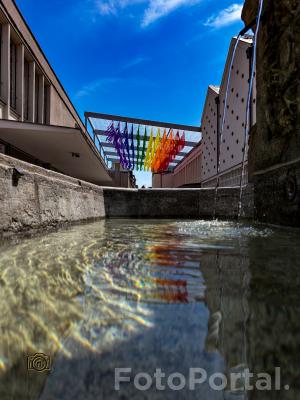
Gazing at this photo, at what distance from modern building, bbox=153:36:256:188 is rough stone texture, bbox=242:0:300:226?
3884 millimetres

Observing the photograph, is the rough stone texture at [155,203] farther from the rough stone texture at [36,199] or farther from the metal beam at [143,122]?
the metal beam at [143,122]

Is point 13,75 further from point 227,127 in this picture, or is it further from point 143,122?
point 143,122

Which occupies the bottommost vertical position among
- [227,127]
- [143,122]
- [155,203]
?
[155,203]

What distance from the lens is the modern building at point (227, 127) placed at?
12.6m

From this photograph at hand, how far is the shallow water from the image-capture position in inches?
24.1

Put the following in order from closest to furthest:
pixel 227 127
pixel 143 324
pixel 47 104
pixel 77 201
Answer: pixel 143 324 → pixel 77 201 → pixel 47 104 → pixel 227 127

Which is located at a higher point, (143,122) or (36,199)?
(143,122)

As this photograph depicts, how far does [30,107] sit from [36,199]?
30.9 feet

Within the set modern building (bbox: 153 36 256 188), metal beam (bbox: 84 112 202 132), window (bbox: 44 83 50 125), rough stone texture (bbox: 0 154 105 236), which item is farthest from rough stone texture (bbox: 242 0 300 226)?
metal beam (bbox: 84 112 202 132)

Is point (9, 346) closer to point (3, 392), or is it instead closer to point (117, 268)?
point (3, 392)

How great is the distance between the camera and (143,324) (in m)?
0.87

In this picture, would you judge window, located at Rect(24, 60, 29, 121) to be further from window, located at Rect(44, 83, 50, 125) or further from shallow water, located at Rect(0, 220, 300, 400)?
shallow water, located at Rect(0, 220, 300, 400)

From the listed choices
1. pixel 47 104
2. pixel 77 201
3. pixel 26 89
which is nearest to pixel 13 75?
pixel 26 89

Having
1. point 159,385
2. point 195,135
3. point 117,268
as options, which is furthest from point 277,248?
point 195,135
